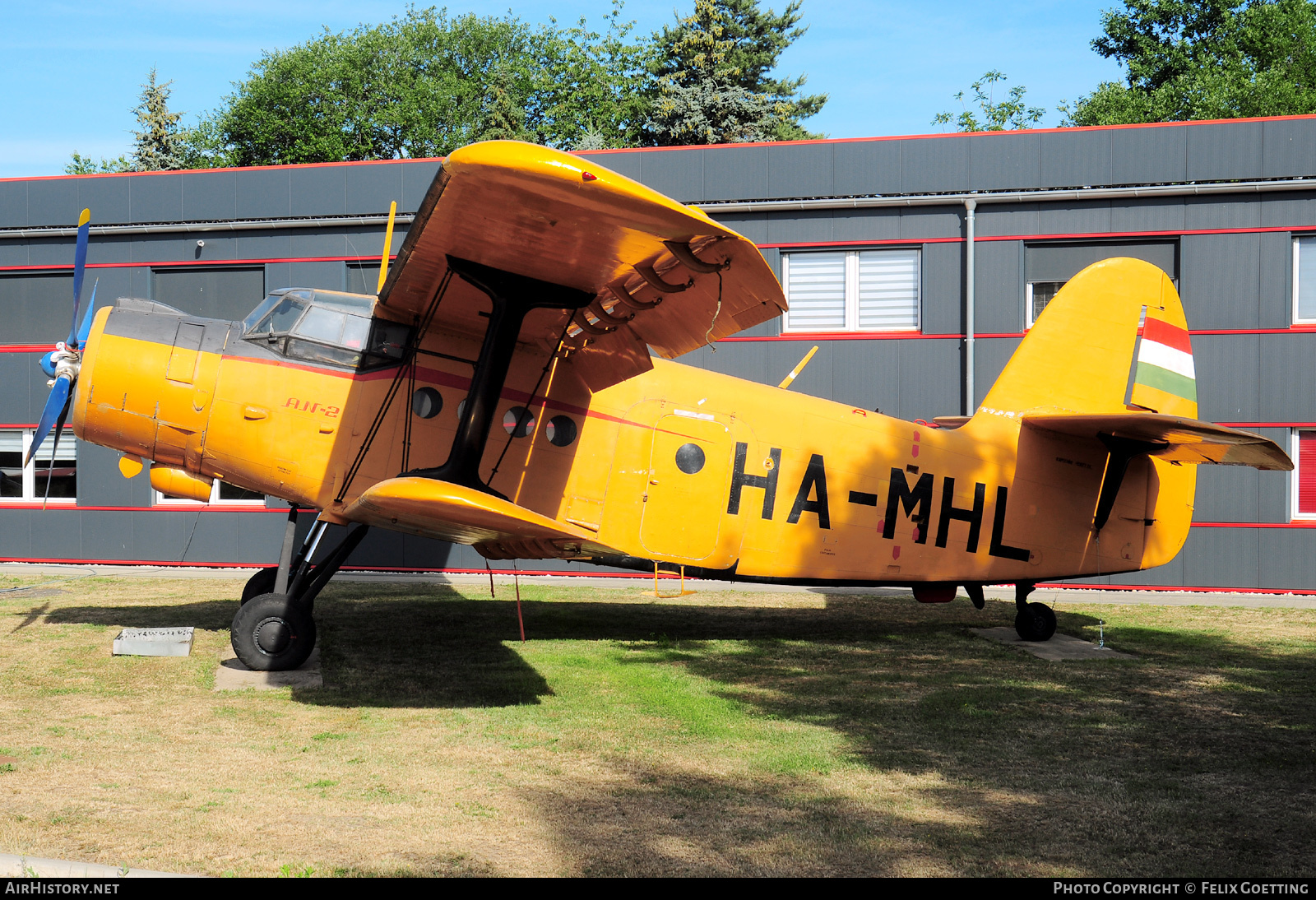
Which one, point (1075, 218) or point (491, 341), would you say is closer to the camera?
point (491, 341)

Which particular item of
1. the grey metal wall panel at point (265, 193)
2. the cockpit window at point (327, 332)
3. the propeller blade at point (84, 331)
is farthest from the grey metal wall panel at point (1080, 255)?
the propeller blade at point (84, 331)

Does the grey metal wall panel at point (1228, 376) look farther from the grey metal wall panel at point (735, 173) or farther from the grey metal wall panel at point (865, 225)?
the grey metal wall panel at point (735, 173)

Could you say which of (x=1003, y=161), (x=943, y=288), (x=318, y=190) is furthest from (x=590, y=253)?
(x=318, y=190)

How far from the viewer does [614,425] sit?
8641 mm

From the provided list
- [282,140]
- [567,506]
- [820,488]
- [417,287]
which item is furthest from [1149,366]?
[282,140]

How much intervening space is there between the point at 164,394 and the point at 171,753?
3.28 m

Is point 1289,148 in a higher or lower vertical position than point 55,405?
higher

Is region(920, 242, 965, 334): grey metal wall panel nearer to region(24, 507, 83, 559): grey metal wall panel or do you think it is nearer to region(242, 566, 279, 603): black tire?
region(242, 566, 279, 603): black tire

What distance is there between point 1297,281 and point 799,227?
24.4 ft

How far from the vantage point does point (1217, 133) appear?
14172 mm

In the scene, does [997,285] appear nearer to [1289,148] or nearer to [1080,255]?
[1080,255]

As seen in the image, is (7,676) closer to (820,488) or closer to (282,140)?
(820,488)

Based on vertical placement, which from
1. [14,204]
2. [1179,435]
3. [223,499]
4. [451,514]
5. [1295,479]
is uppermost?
[14,204]

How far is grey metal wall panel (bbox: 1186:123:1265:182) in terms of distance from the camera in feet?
46.3
